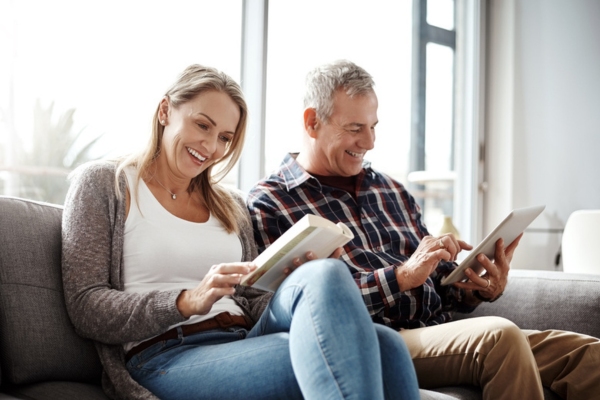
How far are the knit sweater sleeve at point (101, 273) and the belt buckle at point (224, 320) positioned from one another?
18 cm

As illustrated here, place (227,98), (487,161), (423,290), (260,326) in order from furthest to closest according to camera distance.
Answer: (487,161) < (423,290) < (227,98) < (260,326)

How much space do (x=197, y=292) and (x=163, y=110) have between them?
55cm

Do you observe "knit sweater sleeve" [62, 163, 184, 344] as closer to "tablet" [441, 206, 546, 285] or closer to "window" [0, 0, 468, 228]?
"window" [0, 0, 468, 228]

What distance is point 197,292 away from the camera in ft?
4.48

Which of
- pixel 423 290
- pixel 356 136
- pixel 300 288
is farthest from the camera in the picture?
pixel 356 136

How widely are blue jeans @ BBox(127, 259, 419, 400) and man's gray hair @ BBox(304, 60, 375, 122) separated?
0.84 metres

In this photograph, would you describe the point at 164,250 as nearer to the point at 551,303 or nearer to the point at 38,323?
the point at 38,323

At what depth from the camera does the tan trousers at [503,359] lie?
154 cm

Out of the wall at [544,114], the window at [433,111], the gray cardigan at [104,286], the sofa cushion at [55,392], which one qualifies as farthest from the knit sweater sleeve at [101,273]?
the wall at [544,114]

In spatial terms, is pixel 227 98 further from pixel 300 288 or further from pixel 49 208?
pixel 300 288

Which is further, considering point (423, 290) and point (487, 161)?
point (487, 161)

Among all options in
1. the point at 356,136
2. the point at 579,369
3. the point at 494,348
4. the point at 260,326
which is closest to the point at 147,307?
the point at 260,326

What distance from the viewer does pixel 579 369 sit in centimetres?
173

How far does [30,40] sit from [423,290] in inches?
57.3
